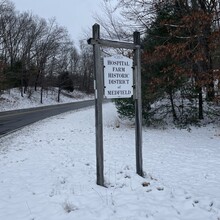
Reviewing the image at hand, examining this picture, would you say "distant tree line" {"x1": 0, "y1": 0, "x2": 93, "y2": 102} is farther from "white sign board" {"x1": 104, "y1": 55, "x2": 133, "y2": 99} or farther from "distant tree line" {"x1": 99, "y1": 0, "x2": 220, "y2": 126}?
"white sign board" {"x1": 104, "y1": 55, "x2": 133, "y2": 99}

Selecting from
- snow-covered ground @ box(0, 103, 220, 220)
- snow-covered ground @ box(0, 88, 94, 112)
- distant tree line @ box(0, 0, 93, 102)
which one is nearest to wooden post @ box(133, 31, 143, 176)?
snow-covered ground @ box(0, 103, 220, 220)

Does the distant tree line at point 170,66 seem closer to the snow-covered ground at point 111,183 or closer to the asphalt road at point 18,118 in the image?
the snow-covered ground at point 111,183

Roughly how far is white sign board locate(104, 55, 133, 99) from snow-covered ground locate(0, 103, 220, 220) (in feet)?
5.88

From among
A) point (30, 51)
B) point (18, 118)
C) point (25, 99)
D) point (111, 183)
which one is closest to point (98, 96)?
point (111, 183)

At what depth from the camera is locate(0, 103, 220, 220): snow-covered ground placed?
4.78 metres

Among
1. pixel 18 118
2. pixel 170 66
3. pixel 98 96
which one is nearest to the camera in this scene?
pixel 98 96

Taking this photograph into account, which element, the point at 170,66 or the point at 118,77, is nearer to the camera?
the point at 118,77

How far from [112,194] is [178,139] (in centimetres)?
769

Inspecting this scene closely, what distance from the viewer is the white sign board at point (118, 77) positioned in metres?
6.13

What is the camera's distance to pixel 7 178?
695 cm

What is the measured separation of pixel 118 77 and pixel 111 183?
214cm

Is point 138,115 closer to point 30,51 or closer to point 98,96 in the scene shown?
point 98,96

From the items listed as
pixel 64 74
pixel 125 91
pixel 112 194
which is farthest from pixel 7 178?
pixel 64 74

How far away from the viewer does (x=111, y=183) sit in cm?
622
